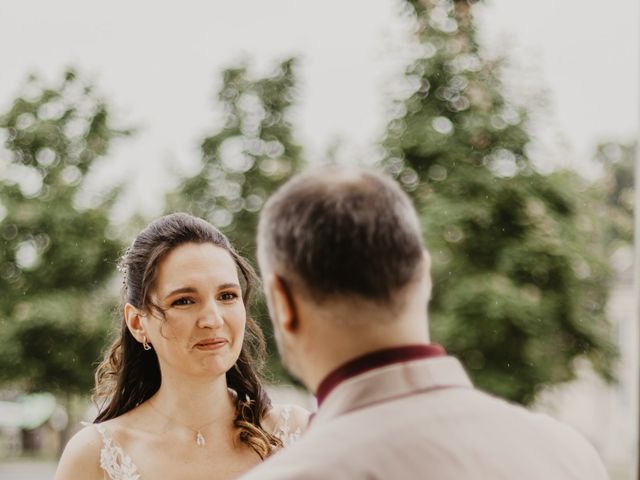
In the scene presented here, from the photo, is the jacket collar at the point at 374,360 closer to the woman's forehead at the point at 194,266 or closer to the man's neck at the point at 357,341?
the man's neck at the point at 357,341

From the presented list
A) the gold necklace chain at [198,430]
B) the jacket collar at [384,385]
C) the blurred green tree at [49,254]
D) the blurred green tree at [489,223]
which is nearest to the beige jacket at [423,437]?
the jacket collar at [384,385]

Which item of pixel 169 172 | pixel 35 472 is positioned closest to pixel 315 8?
pixel 169 172

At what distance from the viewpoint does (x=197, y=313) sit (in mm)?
1486

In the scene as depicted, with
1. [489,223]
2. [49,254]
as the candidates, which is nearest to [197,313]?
[49,254]

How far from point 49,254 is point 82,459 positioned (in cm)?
605

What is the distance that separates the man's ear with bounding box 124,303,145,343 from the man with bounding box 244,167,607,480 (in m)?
0.87

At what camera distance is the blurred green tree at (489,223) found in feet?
24.7

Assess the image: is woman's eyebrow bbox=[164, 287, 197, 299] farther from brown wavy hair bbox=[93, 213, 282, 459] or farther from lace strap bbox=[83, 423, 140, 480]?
lace strap bbox=[83, 423, 140, 480]

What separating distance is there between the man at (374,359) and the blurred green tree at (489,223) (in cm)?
675

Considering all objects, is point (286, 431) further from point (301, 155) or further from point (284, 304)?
point (301, 155)

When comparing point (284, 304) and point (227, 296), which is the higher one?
point (284, 304)

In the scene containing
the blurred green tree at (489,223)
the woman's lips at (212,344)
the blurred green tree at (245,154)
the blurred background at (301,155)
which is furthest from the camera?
the blurred green tree at (245,154)

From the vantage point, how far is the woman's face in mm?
1481

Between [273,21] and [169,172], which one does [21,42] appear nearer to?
[169,172]
